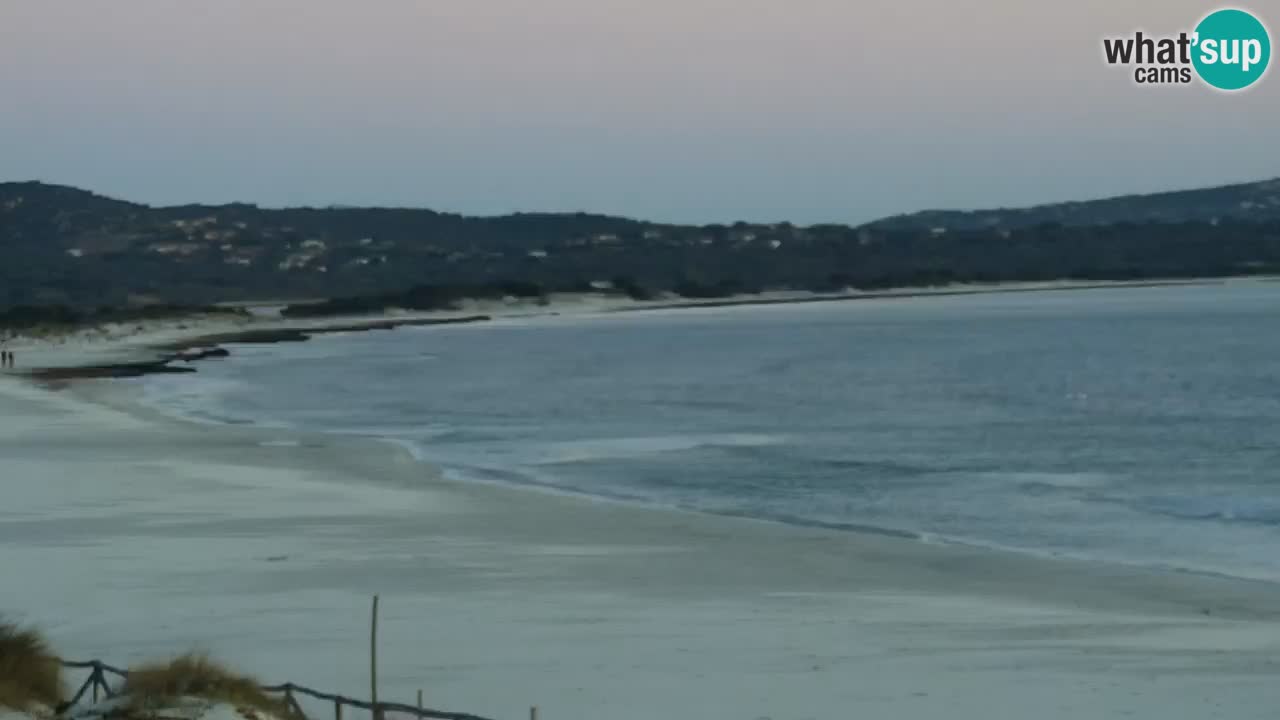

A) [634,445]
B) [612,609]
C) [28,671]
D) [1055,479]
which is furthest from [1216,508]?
[28,671]

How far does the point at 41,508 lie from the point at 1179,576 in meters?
13.7

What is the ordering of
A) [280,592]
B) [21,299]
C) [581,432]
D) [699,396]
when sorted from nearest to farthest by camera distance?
[280,592] → [581,432] → [699,396] → [21,299]

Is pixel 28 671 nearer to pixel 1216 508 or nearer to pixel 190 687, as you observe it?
pixel 190 687

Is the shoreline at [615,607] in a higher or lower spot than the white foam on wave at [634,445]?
higher

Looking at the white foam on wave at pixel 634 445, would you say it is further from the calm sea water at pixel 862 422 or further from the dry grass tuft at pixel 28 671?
the dry grass tuft at pixel 28 671

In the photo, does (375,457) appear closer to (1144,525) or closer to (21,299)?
(1144,525)

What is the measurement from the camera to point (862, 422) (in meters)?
47.7

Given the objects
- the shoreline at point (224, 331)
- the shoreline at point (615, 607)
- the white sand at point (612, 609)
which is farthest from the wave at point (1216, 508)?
the shoreline at point (224, 331)

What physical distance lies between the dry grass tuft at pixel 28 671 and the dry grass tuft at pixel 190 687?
2.25ft

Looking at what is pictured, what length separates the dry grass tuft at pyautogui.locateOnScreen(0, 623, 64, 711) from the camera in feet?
40.6

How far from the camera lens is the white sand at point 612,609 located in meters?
14.9

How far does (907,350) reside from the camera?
91750 mm

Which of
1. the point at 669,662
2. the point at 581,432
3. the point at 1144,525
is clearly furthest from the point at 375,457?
the point at 669,662

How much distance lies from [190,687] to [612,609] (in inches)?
287
